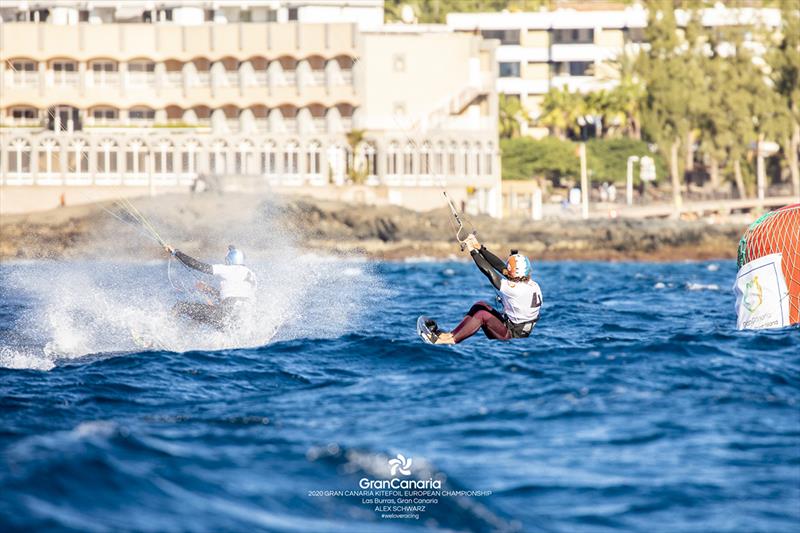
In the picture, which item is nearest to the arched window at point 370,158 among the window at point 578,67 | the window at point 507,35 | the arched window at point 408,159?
the arched window at point 408,159

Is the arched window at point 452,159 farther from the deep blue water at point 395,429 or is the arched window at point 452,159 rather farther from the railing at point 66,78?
the deep blue water at point 395,429

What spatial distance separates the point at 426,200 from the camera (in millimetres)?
74938

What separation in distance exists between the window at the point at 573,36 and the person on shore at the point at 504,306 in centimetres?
10157

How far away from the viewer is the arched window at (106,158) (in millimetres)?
74625

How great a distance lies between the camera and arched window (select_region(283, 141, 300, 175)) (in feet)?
250

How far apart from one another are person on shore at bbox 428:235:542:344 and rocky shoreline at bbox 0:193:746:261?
4177cm

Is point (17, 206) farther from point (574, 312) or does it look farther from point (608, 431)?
point (608, 431)

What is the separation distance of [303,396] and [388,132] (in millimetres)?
62950

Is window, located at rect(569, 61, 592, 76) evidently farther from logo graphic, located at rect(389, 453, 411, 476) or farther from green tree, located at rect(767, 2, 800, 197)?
logo graphic, located at rect(389, 453, 411, 476)

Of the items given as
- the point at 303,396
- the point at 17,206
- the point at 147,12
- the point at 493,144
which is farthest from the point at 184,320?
the point at 147,12

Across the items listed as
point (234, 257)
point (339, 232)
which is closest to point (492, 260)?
point (234, 257)

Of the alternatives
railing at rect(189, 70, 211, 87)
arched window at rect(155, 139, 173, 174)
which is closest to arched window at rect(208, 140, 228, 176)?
arched window at rect(155, 139, 173, 174)

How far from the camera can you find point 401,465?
39.7 ft

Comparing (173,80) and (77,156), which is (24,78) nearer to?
(77,156)
